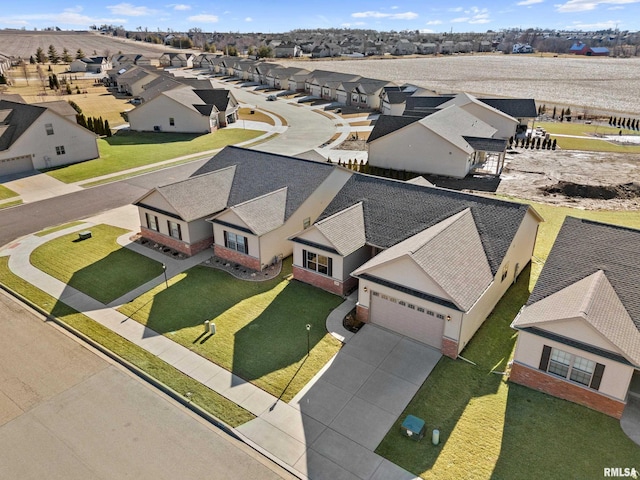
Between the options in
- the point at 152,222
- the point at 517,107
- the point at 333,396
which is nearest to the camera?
the point at 333,396

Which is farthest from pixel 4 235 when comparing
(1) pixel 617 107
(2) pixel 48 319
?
(1) pixel 617 107

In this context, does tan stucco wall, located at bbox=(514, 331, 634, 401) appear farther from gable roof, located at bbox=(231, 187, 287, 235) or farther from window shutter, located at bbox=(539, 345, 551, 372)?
gable roof, located at bbox=(231, 187, 287, 235)

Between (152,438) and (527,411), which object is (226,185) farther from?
(527,411)

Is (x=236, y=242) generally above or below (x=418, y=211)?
below

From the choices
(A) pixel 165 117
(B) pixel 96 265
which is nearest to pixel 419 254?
(B) pixel 96 265

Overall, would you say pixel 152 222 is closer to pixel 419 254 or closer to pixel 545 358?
pixel 419 254

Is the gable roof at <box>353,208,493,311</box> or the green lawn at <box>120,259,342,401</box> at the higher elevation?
the gable roof at <box>353,208,493,311</box>

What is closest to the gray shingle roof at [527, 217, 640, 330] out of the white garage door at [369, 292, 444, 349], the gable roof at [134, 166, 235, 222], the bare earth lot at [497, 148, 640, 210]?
the white garage door at [369, 292, 444, 349]
